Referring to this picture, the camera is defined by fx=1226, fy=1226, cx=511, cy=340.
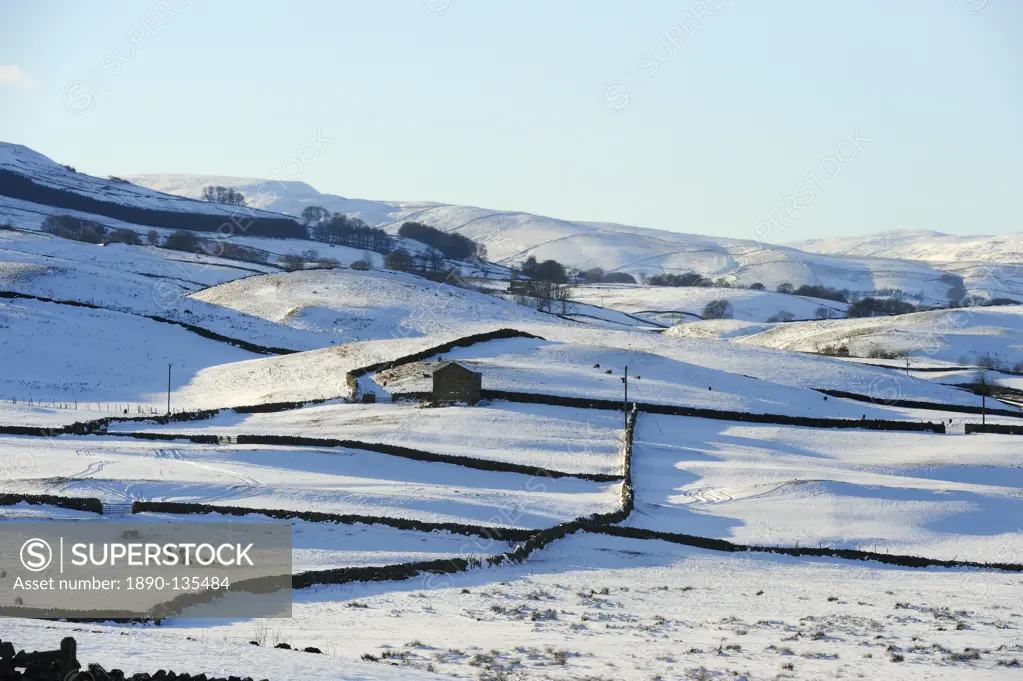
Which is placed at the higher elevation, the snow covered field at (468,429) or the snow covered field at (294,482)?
the snow covered field at (468,429)

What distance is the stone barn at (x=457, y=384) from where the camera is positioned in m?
70.3

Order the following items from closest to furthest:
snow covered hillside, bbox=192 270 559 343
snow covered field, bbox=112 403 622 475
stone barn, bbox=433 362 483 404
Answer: snow covered field, bbox=112 403 622 475 → stone barn, bbox=433 362 483 404 → snow covered hillside, bbox=192 270 559 343

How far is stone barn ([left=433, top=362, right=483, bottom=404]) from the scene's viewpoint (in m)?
70.3

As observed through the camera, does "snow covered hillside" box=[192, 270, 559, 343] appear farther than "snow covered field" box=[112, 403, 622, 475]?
Yes

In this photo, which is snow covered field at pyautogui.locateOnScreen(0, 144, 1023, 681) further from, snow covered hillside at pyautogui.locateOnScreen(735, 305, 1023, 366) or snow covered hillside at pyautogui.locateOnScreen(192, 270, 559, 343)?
snow covered hillside at pyautogui.locateOnScreen(735, 305, 1023, 366)

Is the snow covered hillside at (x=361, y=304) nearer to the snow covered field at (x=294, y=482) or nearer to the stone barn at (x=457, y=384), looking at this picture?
the stone barn at (x=457, y=384)

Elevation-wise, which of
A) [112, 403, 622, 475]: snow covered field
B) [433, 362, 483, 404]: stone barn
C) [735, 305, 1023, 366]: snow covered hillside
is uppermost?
[735, 305, 1023, 366]: snow covered hillside

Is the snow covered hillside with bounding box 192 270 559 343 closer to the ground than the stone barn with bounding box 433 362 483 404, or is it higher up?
higher up

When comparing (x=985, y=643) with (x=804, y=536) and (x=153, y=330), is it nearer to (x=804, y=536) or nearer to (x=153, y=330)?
(x=804, y=536)

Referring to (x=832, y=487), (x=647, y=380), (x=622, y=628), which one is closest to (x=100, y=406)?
(x=647, y=380)

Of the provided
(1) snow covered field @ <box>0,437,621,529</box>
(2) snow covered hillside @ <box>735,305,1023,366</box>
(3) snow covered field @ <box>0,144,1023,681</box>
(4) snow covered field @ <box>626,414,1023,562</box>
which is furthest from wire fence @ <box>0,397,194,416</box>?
(2) snow covered hillside @ <box>735,305,1023,366</box>

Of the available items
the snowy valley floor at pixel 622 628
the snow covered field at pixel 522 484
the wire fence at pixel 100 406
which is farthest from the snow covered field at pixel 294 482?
the wire fence at pixel 100 406

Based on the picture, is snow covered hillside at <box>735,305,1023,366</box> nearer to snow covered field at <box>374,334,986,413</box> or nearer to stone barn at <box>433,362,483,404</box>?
snow covered field at <box>374,334,986,413</box>

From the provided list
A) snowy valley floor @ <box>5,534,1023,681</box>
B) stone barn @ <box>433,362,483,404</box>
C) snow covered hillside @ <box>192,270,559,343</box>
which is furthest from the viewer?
snow covered hillside @ <box>192,270,559,343</box>
